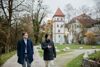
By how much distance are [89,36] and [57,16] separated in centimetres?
5853

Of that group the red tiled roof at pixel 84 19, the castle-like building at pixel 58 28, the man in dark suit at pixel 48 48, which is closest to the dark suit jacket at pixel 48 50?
the man in dark suit at pixel 48 48

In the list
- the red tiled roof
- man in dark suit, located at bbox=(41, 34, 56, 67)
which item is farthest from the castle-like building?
man in dark suit, located at bbox=(41, 34, 56, 67)

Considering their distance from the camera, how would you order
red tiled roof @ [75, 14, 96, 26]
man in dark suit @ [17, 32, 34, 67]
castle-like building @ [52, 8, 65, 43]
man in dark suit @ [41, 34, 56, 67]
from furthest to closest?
1. castle-like building @ [52, 8, 65, 43]
2. red tiled roof @ [75, 14, 96, 26]
3. man in dark suit @ [41, 34, 56, 67]
4. man in dark suit @ [17, 32, 34, 67]

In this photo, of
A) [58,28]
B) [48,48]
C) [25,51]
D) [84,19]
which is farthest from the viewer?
[58,28]

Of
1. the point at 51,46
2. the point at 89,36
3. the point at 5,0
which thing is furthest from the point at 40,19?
the point at 51,46

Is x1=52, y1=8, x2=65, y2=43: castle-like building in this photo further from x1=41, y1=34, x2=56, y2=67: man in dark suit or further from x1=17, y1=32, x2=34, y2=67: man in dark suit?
x1=17, y1=32, x2=34, y2=67: man in dark suit

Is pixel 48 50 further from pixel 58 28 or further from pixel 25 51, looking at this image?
pixel 58 28

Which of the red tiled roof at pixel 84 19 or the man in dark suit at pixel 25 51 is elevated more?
the red tiled roof at pixel 84 19

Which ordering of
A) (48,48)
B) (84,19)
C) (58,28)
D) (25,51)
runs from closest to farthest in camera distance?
(25,51) < (48,48) < (84,19) < (58,28)

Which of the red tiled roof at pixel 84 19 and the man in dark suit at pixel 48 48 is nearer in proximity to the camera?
the man in dark suit at pixel 48 48

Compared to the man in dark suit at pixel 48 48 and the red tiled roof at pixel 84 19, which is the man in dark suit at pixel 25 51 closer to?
the man in dark suit at pixel 48 48

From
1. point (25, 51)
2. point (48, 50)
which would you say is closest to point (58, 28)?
point (48, 50)

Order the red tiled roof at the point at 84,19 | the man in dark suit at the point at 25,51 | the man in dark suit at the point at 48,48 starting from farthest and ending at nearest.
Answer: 1. the red tiled roof at the point at 84,19
2. the man in dark suit at the point at 48,48
3. the man in dark suit at the point at 25,51

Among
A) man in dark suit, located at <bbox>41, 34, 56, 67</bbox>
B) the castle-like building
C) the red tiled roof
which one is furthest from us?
the castle-like building
